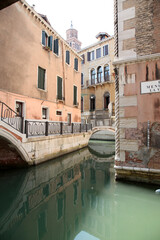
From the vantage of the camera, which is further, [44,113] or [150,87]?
[44,113]

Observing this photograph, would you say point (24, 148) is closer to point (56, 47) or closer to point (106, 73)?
point (56, 47)

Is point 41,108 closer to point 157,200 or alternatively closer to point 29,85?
point 29,85

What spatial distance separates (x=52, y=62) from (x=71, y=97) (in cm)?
387

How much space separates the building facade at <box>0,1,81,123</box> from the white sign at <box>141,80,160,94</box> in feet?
22.4

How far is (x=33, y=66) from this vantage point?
10188 millimetres

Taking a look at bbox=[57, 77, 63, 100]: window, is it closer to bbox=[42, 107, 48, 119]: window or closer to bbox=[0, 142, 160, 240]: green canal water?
bbox=[42, 107, 48, 119]: window

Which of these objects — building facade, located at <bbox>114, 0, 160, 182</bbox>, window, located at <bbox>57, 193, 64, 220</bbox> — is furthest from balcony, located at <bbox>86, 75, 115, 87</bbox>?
window, located at <bbox>57, 193, 64, 220</bbox>

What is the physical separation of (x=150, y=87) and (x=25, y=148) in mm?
5701

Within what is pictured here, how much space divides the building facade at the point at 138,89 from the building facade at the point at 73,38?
157 feet

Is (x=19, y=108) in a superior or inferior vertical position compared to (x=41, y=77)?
inferior

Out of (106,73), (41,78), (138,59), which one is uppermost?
(106,73)

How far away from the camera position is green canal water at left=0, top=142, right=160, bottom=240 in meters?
3.10

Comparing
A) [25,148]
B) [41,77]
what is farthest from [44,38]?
[25,148]

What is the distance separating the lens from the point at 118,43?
5.35 meters
